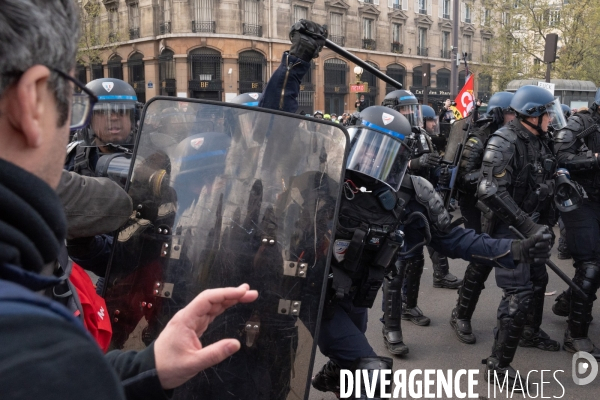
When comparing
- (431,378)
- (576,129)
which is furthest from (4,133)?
(576,129)

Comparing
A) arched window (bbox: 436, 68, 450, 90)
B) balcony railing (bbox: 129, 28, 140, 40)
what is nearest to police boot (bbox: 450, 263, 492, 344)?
balcony railing (bbox: 129, 28, 140, 40)

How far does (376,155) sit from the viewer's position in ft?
8.77

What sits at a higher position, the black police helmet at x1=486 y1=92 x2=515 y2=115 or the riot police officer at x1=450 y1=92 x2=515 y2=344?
the black police helmet at x1=486 y1=92 x2=515 y2=115

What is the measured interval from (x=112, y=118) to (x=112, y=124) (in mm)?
47

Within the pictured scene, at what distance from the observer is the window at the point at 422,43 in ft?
119

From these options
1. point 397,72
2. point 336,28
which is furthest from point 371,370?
point 397,72

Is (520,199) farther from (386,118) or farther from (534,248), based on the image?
(386,118)

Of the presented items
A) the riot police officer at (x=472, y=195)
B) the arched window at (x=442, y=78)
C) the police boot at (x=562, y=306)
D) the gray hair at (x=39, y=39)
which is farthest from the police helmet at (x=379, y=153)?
the arched window at (x=442, y=78)

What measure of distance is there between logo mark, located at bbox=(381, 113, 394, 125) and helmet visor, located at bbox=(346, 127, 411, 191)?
0.20 m

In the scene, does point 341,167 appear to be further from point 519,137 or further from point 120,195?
point 519,137

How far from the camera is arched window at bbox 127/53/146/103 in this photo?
3031cm

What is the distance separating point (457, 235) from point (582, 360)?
1.70m

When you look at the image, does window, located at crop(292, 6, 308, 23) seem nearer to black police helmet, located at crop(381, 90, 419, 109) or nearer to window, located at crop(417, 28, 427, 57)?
window, located at crop(417, 28, 427, 57)

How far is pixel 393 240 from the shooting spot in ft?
8.87
